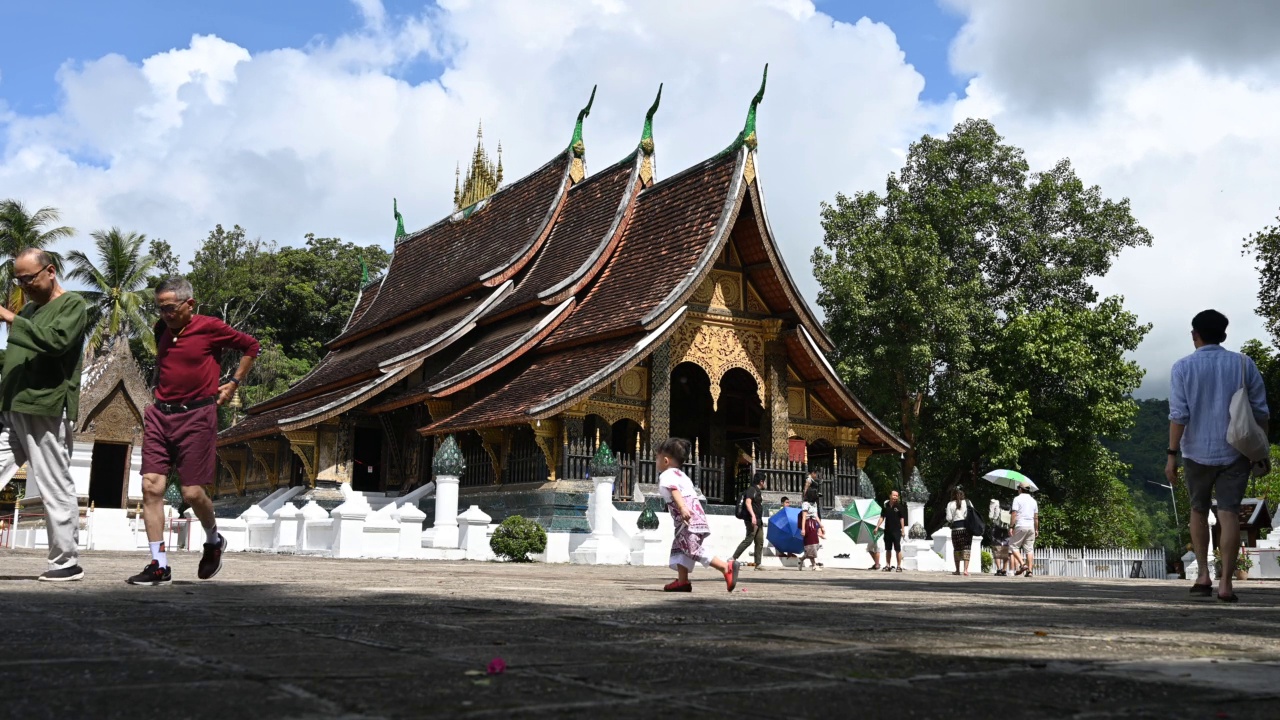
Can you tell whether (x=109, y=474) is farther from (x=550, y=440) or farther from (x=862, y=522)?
(x=862, y=522)

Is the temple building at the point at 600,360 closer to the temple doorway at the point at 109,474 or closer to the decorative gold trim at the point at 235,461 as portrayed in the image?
the decorative gold trim at the point at 235,461

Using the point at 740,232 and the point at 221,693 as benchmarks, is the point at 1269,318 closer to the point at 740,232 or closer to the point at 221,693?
the point at 740,232

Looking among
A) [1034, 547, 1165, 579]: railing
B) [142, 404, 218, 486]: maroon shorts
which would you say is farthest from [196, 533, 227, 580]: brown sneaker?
[1034, 547, 1165, 579]: railing

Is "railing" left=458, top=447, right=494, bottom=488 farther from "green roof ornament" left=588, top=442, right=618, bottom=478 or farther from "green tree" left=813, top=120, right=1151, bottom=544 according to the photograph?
"green tree" left=813, top=120, right=1151, bottom=544

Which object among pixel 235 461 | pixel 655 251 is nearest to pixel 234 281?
→ pixel 235 461

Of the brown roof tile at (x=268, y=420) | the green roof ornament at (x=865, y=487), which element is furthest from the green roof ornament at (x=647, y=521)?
the brown roof tile at (x=268, y=420)

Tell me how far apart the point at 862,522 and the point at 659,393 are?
370cm

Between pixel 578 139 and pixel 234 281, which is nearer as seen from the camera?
pixel 578 139

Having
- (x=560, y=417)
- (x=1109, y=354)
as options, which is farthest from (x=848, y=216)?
(x=560, y=417)

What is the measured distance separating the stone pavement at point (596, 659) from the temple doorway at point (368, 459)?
57.5ft

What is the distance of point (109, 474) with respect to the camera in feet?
131

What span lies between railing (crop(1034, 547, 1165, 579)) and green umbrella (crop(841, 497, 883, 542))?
12.5 meters

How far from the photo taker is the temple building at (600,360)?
61.1 ft

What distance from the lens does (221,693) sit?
2.38 metres
